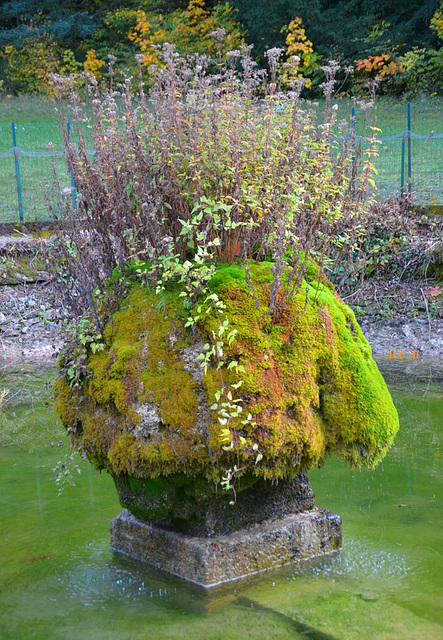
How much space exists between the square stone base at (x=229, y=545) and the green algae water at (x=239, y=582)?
68mm

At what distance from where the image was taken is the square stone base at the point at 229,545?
149 inches

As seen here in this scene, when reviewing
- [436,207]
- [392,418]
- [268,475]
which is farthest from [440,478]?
[436,207]

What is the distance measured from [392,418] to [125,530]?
172 cm

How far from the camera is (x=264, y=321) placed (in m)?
3.86

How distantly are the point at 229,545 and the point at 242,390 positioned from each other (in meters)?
0.89

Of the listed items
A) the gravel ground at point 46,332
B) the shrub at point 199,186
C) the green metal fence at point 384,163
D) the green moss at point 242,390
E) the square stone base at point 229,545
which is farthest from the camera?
the green metal fence at point 384,163

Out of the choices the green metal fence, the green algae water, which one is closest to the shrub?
the green algae water

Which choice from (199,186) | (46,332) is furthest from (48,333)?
(199,186)

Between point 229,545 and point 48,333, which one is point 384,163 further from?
point 229,545

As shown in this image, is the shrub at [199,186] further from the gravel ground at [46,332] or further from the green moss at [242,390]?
Answer: the gravel ground at [46,332]

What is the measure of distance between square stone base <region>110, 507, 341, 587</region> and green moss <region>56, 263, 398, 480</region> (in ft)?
1.37

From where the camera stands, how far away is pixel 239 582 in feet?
12.4

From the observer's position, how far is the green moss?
3.63m

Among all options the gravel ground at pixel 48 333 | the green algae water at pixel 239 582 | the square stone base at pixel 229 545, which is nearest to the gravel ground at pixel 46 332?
the gravel ground at pixel 48 333
